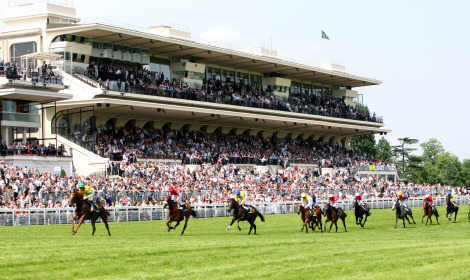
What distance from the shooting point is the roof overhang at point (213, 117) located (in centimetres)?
4694

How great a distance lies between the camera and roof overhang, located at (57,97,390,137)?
46.9 m

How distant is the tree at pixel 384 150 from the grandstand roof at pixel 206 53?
37106mm

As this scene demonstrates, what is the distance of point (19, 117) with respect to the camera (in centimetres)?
4116

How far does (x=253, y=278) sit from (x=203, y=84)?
45.3 metres

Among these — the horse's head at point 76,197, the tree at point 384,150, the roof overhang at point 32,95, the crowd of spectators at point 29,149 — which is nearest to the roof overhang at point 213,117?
the roof overhang at point 32,95

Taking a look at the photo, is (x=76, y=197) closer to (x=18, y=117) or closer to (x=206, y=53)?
(x=18, y=117)

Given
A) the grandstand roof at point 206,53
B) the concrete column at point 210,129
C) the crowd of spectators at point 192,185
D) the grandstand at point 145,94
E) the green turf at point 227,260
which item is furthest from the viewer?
the concrete column at point 210,129

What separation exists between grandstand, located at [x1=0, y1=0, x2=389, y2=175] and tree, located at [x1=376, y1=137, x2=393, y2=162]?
42.6 metres

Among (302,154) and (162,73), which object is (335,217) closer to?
(162,73)

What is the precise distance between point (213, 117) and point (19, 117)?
17699mm

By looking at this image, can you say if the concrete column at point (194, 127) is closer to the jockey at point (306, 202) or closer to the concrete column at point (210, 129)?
the concrete column at point (210, 129)

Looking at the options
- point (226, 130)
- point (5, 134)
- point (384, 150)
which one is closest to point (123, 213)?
point (5, 134)

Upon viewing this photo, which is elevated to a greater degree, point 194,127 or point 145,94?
point 145,94

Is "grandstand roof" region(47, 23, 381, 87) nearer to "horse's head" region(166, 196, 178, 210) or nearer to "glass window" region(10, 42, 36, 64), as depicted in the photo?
"glass window" region(10, 42, 36, 64)
